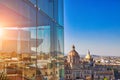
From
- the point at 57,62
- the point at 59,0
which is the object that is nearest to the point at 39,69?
the point at 57,62

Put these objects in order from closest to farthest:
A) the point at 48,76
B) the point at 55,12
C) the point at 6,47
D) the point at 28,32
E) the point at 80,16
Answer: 1. the point at 6,47
2. the point at 28,32
3. the point at 48,76
4. the point at 55,12
5. the point at 80,16

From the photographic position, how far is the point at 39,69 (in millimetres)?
1909

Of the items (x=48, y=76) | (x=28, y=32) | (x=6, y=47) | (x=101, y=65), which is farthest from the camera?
(x=101, y=65)

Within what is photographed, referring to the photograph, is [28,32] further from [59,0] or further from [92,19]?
[92,19]

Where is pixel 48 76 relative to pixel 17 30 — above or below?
below

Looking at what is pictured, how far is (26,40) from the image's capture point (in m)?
1.84

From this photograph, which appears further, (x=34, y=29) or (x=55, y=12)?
(x=55, y=12)

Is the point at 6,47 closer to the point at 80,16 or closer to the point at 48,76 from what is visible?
the point at 48,76

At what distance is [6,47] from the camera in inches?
68.5

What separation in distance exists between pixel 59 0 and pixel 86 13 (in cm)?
1566

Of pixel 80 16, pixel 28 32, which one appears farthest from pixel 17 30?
pixel 80 16

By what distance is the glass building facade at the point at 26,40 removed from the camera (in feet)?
5.45

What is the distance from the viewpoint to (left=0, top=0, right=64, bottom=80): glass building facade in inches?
65.4

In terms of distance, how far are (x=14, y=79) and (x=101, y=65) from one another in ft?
115
